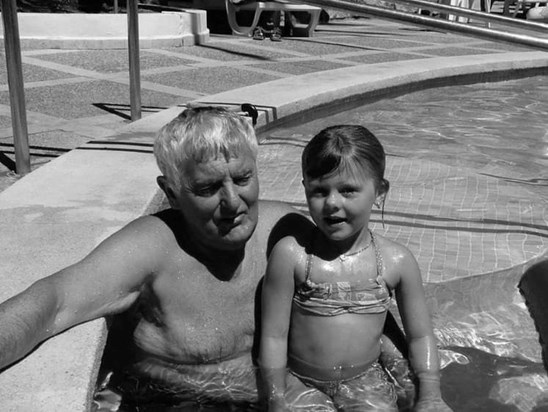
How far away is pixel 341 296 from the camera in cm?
263

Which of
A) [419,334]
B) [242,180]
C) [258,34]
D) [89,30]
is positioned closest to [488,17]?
[419,334]

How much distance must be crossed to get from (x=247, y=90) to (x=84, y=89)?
164 cm

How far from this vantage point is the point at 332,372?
270 centimetres

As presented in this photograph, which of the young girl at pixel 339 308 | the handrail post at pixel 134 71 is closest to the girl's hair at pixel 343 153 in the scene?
the young girl at pixel 339 308

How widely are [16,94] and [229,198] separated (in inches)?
110

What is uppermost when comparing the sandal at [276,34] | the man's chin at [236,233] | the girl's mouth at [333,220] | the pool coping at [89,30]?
the girl's mouth at [333,220]

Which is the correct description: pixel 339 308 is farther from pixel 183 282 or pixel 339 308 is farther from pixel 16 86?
pixel 16 86

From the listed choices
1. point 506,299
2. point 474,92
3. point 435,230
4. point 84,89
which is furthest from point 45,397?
point 474,92

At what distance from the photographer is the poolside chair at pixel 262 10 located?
502 inches

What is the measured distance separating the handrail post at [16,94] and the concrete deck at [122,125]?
0.56 ft

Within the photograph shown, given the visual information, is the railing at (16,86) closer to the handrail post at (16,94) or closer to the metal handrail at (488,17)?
the handrail post at (16,94)

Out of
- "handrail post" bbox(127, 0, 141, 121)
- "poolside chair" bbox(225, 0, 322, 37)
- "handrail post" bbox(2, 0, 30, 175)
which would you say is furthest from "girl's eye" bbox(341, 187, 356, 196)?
"poolside chair" bbox(225, 0, 322, 37)

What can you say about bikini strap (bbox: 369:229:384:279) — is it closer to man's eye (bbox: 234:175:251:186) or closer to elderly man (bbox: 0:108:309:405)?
elderly man (bbox: 0:108:309:405)

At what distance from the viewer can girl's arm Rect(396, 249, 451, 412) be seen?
8.71ft
